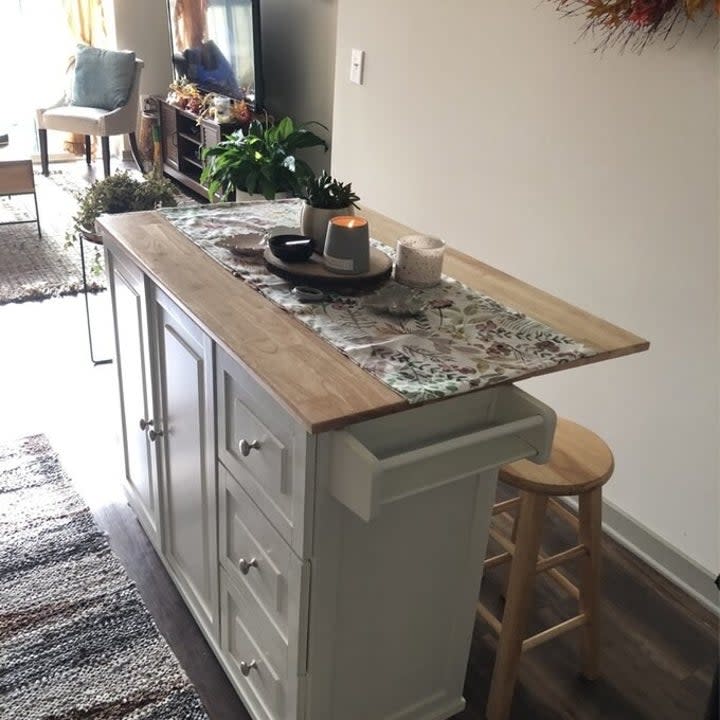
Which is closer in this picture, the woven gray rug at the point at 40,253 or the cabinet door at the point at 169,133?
the woven gray rug at the point at 40,253

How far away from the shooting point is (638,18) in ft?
5.94

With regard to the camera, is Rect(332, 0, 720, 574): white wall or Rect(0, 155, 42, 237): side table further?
Rect(0, 155, 42, 237): side table

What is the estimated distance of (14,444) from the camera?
8.33 feet

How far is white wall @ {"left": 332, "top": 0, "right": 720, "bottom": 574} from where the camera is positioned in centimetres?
190

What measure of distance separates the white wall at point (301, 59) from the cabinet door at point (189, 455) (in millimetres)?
3031

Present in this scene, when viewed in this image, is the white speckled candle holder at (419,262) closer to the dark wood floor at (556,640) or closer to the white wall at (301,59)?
the dark wood floor at (556,640)

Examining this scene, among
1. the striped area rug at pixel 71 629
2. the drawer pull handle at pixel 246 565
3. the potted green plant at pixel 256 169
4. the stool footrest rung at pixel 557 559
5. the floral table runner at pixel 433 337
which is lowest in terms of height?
the striped area rug at pixel 71 629

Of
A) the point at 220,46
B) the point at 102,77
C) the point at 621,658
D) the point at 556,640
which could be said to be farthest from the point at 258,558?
the point at 102,77

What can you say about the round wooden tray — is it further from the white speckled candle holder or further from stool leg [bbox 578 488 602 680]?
stool leg [bbox 578 488 602 680]

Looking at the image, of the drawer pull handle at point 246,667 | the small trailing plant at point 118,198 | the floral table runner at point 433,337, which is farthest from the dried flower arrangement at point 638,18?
the drawer pull handle at point 246,667

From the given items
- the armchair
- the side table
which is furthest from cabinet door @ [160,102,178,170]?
the side table

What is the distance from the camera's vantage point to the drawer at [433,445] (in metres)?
1.10

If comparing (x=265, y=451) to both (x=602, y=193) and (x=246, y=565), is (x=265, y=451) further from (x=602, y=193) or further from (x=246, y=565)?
(x=602, y=193)

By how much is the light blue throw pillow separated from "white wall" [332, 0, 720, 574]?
3.44m
